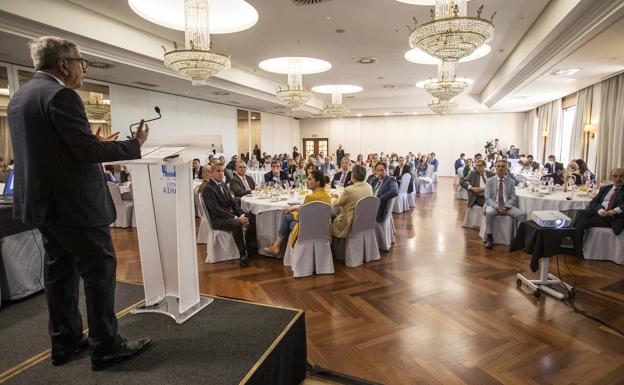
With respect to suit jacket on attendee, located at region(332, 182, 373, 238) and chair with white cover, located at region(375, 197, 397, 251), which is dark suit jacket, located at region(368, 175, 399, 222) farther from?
suit jacket on attendee, located at region(332, 182, 373, 238)

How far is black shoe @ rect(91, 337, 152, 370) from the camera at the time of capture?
72.6 inches

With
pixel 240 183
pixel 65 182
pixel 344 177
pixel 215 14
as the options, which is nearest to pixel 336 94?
pixel 344 177

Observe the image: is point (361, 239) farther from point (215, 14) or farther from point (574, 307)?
point (215, 14)

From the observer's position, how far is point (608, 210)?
4.70 m

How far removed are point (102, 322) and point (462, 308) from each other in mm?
3016

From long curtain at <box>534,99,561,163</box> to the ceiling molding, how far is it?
589 centimetres

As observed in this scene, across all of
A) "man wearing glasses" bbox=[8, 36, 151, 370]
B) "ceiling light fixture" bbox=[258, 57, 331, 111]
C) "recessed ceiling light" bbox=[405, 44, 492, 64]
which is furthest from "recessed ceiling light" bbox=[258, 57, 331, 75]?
"man wearing glasses" bbox=[8, 36, 151, 370]

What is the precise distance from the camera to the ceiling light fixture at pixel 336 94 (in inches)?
517

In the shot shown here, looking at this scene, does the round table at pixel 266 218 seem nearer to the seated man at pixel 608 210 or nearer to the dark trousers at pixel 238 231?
the dark trousers at pixel 238 231

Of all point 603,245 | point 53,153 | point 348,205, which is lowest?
point 603,245

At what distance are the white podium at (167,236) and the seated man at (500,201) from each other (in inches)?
183

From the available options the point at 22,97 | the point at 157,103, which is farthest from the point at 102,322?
the point at 157,103

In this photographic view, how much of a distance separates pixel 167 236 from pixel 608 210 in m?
5.41

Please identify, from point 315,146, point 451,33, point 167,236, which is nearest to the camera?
point 167,236
